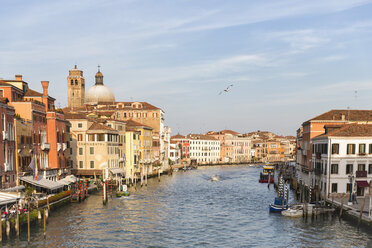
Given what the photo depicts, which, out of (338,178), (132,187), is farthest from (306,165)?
(132,187)

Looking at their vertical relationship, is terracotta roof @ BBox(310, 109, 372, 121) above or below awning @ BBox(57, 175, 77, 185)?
above

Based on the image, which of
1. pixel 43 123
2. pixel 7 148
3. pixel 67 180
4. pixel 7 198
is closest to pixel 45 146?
pixel 43 123

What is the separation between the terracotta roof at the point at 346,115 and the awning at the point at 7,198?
110 feet

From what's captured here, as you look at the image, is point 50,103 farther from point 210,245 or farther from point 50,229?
point 210,245

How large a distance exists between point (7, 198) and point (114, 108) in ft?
252

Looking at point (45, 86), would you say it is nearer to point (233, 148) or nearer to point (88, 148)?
point (88, 148)

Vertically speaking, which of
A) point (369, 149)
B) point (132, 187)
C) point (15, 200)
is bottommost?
point (132, 187)

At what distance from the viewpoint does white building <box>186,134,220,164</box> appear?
5782 inches

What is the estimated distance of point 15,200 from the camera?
29.2 meters

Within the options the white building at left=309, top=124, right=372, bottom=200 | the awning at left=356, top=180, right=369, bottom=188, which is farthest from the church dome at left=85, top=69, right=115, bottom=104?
the awning at left=356, top=180, right=369, bottom=188

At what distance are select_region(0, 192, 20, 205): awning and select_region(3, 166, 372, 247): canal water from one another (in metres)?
2.41

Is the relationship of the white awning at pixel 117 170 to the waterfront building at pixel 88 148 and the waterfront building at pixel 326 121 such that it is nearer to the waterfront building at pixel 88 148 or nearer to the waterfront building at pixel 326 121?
the waterfront building at pixel 88 148

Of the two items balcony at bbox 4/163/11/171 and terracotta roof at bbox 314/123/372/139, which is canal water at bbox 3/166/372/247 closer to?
balcony at bbox 4/163/11/171

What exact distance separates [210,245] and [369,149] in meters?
19.2
